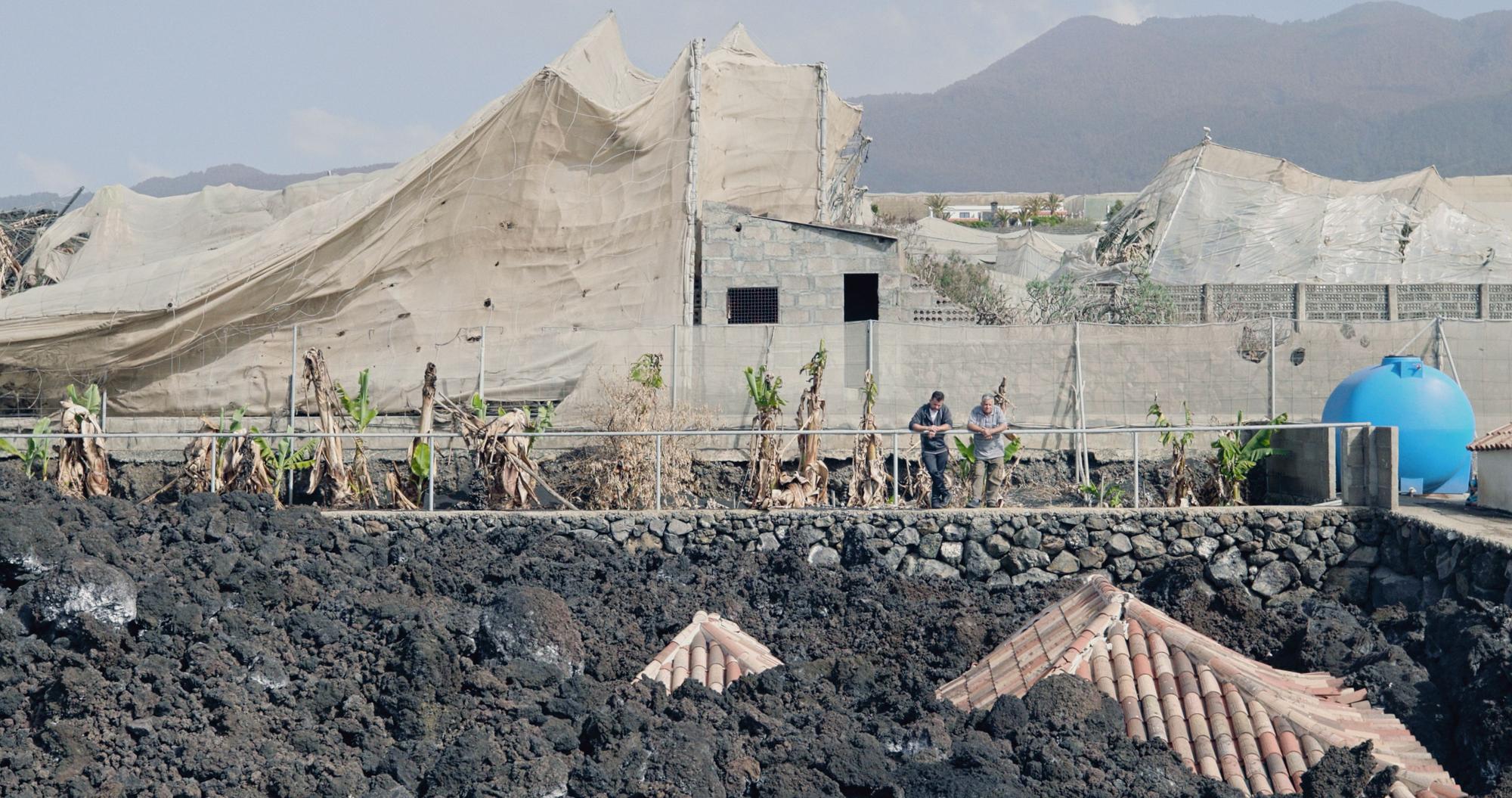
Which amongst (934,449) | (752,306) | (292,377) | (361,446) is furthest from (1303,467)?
(292,377)

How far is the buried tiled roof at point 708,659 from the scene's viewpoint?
941 cm

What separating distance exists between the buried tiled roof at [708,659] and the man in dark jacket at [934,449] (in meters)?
3.85

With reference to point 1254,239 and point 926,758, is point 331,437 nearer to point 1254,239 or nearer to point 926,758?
point 926,758

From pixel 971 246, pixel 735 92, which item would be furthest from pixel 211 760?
pixel 971 246

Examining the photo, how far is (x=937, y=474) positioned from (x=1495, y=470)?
5095mm

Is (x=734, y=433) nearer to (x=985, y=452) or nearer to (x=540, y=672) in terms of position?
(x=985, y=452)

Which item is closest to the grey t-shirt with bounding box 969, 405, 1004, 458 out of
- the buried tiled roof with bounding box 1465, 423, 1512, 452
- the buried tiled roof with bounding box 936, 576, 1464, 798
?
the buried tiled roof with bounding box 936, 576, 1464, 798

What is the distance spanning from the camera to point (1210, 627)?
11297mm

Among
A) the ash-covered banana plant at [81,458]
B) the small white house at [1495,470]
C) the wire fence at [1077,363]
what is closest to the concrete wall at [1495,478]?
the small white house at [1495,470]

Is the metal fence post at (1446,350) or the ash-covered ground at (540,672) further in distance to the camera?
the metal fence post at (1446,350)

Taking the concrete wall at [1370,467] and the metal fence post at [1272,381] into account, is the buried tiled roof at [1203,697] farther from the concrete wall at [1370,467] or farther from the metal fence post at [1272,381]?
the metal fence post at [1272,381]

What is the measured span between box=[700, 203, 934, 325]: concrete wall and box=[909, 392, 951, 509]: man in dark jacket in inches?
162

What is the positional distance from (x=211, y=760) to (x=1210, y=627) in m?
7.77

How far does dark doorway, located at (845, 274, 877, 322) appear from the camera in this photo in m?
20.3
